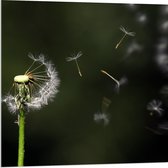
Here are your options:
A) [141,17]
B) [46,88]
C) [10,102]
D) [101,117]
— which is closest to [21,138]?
[10,102]

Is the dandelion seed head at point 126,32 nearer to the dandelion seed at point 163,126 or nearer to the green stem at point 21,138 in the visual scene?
the dandelion seed at point 163,126

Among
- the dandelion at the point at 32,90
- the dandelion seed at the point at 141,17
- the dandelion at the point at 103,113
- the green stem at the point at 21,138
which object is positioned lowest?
the green stem at the point at 21,138

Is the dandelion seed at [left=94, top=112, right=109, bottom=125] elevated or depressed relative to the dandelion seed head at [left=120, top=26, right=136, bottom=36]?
depressed

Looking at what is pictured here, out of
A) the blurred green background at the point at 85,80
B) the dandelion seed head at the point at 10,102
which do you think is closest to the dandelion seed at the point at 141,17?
the blurred green background at the point at 85,80

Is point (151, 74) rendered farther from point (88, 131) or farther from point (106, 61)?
point (88, 131)

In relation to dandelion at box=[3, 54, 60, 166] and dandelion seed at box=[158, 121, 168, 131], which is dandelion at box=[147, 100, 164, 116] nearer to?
dandelion seed at box=[158, 121, 168, 131]

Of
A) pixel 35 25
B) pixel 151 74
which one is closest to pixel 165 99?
pixel 151 74

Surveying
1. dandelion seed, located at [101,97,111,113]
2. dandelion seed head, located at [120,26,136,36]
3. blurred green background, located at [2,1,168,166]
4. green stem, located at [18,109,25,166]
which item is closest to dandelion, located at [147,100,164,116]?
blurred green background, located at [2,1,168,166]
